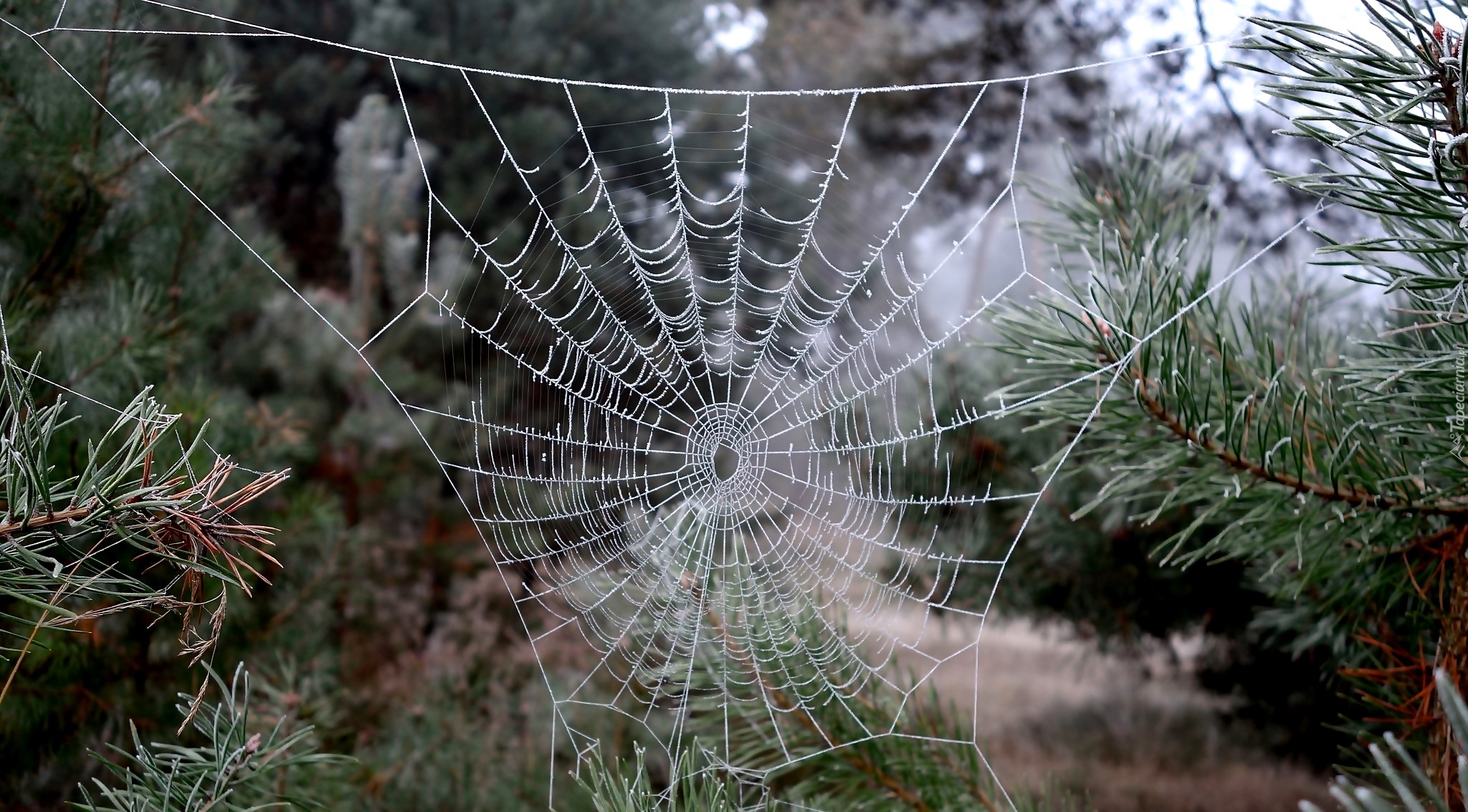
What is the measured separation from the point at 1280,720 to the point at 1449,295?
1.57 metres

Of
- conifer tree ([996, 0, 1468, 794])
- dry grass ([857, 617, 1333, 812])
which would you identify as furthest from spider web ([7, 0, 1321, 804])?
dry grass ([857, 617, 1333, 812])

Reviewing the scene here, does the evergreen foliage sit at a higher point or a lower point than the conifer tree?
lower

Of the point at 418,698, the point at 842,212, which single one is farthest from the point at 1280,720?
the point at 842,212

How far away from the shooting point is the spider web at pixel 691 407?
1043 millimetres

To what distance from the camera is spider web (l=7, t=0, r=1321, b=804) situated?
3.42 ft

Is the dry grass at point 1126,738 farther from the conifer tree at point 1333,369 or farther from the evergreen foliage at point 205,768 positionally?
the evergreen foliage at point 205,768

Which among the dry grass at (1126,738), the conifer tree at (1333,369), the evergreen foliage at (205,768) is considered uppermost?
the conifer tree at (1333,369)

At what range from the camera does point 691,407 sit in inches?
68.2

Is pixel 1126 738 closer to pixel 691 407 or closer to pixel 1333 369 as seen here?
pixel 691 407

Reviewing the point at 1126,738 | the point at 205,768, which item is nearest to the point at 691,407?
the point at 205,768

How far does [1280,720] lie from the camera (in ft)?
5.92

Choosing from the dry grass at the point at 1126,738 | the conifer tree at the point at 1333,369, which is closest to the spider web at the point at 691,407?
the conifer tree at the point at 1333,369

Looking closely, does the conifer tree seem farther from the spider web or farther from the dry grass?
the dry grass

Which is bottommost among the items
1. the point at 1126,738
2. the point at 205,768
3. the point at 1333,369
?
the point at 1126,738
